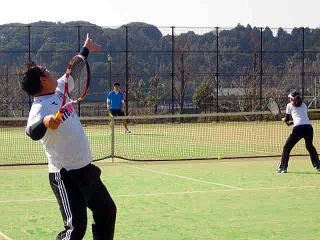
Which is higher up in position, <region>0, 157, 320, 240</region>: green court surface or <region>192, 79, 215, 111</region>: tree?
<region>192, 79, 215, 111</region>: tree

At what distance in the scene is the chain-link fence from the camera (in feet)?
124

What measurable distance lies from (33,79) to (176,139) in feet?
59.0

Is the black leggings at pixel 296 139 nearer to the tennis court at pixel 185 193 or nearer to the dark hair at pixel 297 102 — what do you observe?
the tennis court at pixel 185 193

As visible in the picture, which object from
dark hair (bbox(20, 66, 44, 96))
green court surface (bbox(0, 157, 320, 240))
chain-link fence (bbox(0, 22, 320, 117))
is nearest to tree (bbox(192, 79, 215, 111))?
chain-link fence (bbox(0, 22, 320, 117))

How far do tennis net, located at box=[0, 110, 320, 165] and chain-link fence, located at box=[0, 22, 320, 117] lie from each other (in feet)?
11.7

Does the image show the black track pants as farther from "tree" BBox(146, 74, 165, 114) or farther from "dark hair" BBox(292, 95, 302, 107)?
"tree" BBox(146, 74, 165, 114)

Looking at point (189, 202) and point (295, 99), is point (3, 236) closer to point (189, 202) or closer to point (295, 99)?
point (189, 202)

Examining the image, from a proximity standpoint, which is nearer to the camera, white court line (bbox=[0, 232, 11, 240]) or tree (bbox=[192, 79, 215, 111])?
white court line (bbox=[0, 232, 11, 240])

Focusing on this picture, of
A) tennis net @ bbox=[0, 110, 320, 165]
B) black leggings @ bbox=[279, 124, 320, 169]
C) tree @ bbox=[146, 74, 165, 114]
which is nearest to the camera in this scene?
black leggings @ bbox=[279, 124, 320, 169]

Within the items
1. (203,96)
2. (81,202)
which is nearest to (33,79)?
(81,202)

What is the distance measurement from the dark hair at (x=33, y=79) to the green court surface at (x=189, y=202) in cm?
263

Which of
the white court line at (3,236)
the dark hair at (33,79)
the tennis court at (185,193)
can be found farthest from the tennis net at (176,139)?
the dark hair at (33,79)

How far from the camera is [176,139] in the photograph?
2412 centimetres

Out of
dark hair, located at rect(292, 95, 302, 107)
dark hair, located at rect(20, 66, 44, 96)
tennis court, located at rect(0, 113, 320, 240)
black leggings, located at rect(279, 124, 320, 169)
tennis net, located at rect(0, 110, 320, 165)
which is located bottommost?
tennis net, located at rect(0, 110, 320, 165)
